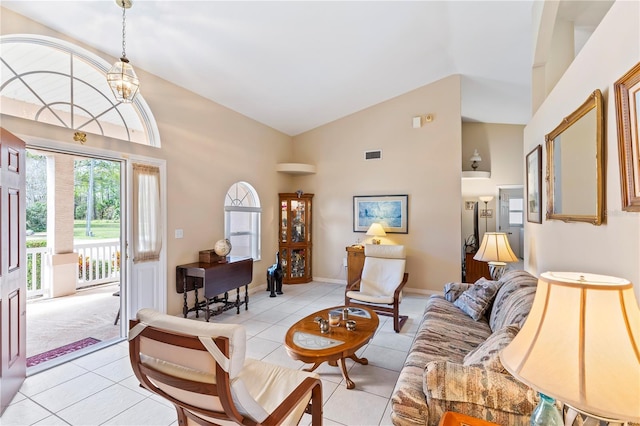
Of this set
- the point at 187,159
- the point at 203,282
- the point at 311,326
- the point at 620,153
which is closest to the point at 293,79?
the point at 187,159

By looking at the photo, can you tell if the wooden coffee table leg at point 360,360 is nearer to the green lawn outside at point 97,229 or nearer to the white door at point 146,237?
the white door at point 146,237

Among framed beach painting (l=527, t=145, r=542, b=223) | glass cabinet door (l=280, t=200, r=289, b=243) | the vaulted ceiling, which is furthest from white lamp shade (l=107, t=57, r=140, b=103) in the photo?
glass cabinet door (l=280, t=200, r=289, b=243)

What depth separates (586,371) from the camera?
792 mm

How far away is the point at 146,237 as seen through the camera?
344cm

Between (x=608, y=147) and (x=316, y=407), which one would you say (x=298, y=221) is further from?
(x=608, y=147)

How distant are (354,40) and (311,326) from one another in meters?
3.30

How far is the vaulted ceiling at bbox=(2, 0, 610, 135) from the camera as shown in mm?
2751

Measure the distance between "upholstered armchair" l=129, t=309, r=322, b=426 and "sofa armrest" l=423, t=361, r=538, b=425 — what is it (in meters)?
0.62

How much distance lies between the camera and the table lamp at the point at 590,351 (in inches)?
29.8

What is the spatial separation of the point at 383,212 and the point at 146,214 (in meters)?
3.84

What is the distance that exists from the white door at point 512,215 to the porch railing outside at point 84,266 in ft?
27.5

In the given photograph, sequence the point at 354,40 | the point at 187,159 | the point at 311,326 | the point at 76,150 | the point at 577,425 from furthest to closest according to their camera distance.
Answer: the point at 187,159
the point at 354,40
the point at 76,150
the point at 311,326
the point at 577,425

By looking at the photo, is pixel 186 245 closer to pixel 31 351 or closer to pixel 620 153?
pixel 31 351

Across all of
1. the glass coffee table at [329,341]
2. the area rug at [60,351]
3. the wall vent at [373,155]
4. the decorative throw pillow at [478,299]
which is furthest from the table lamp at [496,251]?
the area rug at [60,351]
